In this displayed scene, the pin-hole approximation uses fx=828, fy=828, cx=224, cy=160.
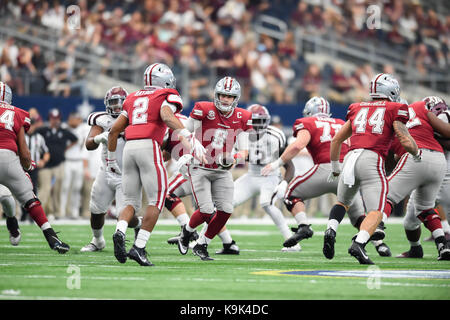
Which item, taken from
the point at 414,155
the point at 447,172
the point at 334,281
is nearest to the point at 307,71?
the point at 447,172

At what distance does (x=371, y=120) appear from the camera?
7.88 meters

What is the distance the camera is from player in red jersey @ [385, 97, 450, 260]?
8.48m

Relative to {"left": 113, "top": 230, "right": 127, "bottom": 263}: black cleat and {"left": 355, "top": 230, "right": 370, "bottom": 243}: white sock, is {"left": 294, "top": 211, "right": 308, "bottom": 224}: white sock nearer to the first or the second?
{"left": 355, "top": 230, "right": 370, "bottom": 243}: white sock

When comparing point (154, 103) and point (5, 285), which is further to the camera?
point (154, 103)

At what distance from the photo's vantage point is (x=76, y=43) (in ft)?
60.2

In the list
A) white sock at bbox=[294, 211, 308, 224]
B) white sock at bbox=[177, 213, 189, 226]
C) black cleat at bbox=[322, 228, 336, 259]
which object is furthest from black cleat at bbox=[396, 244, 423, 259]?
white sock at bbox=[177, 213, 189, 226]

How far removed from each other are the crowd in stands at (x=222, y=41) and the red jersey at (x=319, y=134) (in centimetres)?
831

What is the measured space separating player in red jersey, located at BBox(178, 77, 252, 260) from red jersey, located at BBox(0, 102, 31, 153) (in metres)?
1.88

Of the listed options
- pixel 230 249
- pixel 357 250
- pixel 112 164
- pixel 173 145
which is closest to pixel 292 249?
pixel 230 249

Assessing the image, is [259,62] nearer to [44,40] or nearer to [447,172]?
[44,40]

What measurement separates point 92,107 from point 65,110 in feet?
1.91

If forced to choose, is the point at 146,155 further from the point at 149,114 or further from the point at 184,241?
the point at 184,241

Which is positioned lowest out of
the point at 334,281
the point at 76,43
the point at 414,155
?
the point at 334,281

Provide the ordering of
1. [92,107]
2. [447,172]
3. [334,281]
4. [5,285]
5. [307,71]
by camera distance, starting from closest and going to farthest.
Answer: [5,285], [334,281], [447,172], [92,107], [307,71]
